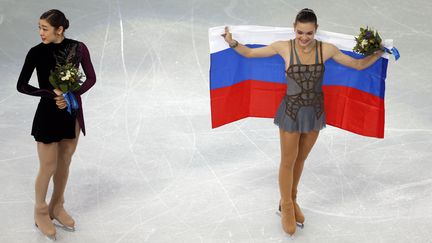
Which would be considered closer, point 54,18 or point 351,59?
point 54,18

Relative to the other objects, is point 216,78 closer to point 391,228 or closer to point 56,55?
point 56,55

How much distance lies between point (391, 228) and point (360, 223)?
247mm

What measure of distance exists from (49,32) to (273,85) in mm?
1767

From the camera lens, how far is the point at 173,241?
5793mm

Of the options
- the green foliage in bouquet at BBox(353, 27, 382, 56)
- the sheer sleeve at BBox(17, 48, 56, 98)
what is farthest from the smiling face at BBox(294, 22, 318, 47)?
the sheer sleeve at BBox(17, 48, 56, 98)

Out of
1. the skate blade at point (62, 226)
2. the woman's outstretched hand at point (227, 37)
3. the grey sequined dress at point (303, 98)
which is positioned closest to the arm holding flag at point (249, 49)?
the woman's outstretched hand at point (227, 37)

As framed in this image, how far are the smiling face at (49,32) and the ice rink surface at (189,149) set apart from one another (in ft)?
5.10

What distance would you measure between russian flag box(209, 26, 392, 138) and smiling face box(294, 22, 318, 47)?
0.21m

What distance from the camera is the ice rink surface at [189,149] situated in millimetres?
6007

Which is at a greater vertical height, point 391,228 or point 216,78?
point 216,78

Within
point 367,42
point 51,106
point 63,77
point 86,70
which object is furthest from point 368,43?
point 51,106

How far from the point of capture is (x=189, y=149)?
7.05 m

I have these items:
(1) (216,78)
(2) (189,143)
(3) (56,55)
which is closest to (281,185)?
(1) (216,78)

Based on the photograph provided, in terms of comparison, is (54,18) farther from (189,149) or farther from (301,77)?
(189,149)
